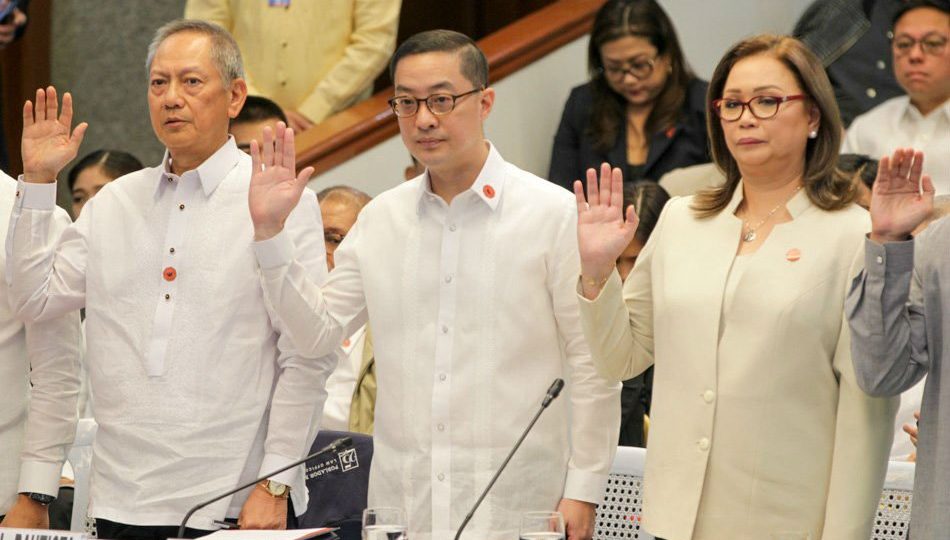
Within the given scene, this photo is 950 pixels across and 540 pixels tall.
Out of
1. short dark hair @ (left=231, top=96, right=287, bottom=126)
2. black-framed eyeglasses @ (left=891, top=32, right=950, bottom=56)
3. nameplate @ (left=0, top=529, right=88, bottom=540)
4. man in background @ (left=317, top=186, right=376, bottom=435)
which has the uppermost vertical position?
black-framed eyeglasses @ (left=891, top=32, right=950, bottom=56)

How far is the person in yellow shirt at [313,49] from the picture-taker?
18.7ft

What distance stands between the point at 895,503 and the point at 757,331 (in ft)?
2.48

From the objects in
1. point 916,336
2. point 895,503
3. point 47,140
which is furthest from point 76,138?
point 895,503

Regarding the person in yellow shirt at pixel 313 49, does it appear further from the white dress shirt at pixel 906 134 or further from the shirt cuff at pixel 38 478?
the shirt cuff at pixel 38 478

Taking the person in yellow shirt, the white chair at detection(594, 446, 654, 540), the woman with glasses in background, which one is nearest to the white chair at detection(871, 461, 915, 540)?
the white chair at detection(594, 446, 654, 540)

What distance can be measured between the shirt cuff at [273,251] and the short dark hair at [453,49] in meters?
0.51

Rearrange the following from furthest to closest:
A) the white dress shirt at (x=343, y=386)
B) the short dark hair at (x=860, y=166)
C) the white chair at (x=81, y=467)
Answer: the short dark hair at (x=860, y=166), the white dress shirt at (x=343, y=386), the white chair at (x=81, y=467)

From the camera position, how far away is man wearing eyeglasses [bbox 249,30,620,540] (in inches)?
123

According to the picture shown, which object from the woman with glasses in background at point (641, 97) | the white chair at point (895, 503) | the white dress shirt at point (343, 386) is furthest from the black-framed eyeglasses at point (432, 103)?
the woman with glasses in background at point (641, 97)

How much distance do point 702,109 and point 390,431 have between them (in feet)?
8.38

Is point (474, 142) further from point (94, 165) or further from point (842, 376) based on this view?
A: point (94, 165)

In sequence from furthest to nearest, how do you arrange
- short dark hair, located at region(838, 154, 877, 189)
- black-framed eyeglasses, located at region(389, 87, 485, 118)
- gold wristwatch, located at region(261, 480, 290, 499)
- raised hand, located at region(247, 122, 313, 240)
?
1. short dark hair, located at region(838, 154, 877, 189)
2. black-framed eyeglasses, located at region(389, 87, 485, 118)
3. gold wristwatch, located at region(261, 480, 290, 499)
4. raised hand, located at region(247, 122, 313, 240)

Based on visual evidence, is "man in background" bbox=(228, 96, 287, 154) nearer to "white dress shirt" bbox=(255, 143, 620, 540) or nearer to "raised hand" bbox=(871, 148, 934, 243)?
"white dress shirt" bbox=(255, 143, 620, 540)

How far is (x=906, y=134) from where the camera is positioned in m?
5.38
